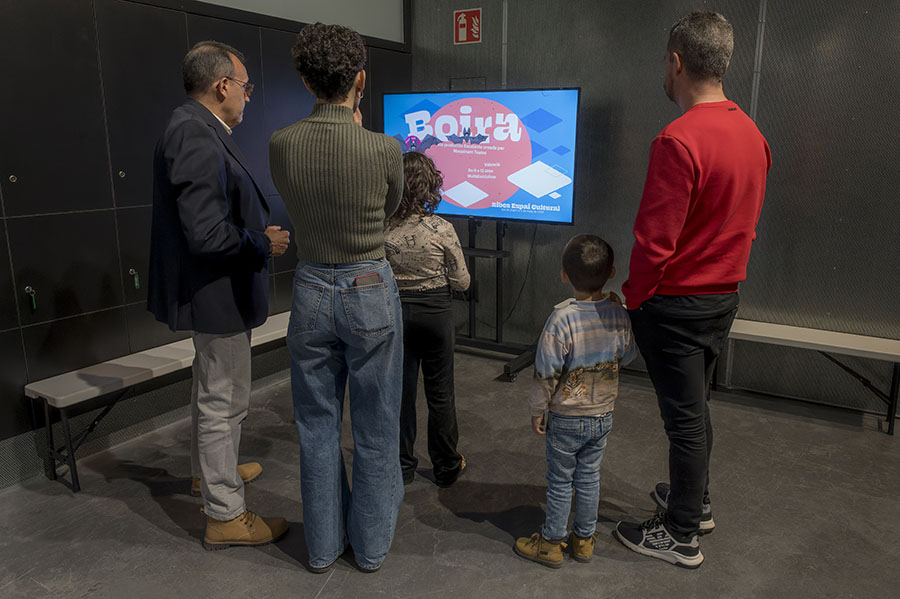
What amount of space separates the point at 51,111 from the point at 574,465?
7.96 feet

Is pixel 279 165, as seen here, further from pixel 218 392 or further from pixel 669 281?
pixel 669 281

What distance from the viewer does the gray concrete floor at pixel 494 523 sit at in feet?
6.76

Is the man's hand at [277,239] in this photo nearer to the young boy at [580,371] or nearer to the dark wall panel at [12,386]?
the young boy at [580,371]

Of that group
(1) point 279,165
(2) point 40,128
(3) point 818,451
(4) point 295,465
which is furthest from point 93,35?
(3) point 818,451

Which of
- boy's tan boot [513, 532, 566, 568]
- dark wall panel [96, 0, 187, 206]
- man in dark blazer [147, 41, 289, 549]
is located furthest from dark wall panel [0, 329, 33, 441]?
boy's tan boot [513, 532, 566, 568]

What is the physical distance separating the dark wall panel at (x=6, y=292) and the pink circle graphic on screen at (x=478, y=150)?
236 cm

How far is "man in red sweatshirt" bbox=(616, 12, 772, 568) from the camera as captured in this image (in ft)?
6.01

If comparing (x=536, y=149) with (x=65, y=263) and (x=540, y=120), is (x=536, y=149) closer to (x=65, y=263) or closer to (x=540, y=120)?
(x=540, y=120)

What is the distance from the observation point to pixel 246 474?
267 cm

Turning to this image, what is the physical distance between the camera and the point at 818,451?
9.68ft

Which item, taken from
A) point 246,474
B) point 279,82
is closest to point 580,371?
point 246,474

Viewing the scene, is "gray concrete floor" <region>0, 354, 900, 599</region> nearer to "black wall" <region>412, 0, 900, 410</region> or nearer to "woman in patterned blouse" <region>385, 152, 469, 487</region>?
"woman in patterned blouse" <region>385, 152, 469, 487</region>

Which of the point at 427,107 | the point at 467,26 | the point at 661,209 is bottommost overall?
the point at 661,209

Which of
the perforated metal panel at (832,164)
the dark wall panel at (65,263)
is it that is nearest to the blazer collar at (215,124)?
the dark wall panel at (65,263)
